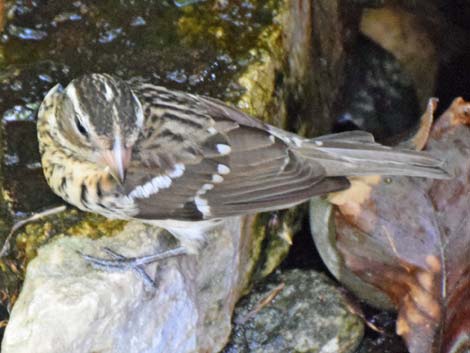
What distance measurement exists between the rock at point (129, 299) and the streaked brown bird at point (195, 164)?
163mm

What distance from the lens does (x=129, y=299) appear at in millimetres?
3990

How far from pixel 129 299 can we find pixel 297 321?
1.26 meters

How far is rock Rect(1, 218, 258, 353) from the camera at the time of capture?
371 centimetres

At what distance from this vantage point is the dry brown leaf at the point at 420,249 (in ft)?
14.9

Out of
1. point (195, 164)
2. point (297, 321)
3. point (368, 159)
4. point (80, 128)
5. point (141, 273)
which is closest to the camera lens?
point (80, 128)

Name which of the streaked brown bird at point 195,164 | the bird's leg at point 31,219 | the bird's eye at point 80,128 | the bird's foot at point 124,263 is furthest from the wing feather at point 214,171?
the bird's leg at point 31,219

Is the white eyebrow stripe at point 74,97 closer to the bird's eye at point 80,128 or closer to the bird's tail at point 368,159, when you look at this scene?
the bird's eye at point 80,128

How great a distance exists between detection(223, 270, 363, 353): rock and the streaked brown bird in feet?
2.61

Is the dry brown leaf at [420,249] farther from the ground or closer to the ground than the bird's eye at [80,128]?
closer to the ground

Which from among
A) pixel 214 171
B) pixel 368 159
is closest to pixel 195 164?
pixel 214 171

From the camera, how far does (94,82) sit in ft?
12.6

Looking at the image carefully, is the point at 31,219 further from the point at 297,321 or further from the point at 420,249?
the point at 420,249

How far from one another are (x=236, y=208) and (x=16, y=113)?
128 cm

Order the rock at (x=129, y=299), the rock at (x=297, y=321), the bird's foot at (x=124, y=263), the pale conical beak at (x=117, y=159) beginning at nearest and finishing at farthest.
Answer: the rock at (x=129, y=299)
the pale conical beak at (x=117, y=159)
the bird's foot at (x=124, y=263)
the rock at (x=297, y=321)
